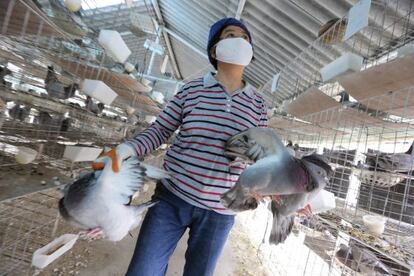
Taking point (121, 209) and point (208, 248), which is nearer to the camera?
point (121, 209)

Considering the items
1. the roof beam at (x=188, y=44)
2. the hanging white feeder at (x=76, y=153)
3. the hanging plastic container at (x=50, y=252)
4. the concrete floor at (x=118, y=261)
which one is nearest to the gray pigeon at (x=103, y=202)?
the hanging plastic container at (x=50, y=252)

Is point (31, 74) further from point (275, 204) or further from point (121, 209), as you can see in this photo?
point (275, 204)

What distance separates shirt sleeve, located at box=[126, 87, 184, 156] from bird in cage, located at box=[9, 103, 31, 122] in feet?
6.99

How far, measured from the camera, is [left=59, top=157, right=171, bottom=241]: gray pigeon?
71cm

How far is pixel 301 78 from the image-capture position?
11.6 ft

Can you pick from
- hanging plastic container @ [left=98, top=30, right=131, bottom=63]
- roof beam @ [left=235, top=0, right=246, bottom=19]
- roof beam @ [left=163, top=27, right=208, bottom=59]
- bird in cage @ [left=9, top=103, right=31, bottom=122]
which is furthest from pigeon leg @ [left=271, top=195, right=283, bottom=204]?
roof beam @ [left=163, top=27, right=208, bottom=59]

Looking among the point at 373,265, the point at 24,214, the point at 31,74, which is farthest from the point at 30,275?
the point at 373,265

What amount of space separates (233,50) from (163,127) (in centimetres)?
35

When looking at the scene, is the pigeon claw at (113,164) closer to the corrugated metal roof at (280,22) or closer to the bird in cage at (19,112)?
the corrugated metal roof at (280,22)

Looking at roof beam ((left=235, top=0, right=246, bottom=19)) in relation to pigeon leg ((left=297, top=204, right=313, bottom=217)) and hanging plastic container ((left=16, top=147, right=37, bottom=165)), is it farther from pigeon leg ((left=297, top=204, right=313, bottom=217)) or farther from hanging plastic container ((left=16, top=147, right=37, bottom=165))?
pigeon leg ((left=297, top=204, right=313, bottom=217))

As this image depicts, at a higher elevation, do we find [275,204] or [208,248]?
[275,204]

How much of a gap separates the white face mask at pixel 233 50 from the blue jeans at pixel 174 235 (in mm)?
475

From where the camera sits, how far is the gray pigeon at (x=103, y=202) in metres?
0.71

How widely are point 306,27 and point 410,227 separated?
6.59ft
